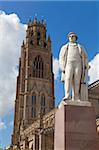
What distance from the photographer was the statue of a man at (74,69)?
10542 millimetres

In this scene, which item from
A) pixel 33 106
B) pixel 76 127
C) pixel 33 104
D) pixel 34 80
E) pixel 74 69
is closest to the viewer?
pixel 76 127

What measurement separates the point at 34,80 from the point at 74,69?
229ft

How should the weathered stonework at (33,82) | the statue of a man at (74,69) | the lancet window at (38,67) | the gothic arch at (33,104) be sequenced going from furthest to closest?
the lancet window at (38,67)
the gothic arch at (33,104)
the weathered stonework at (33,82)
the statue of a man at (74,69)

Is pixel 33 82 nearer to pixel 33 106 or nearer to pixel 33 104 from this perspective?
pixel 33 104

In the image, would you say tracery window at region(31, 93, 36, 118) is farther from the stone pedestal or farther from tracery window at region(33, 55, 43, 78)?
the stone pedestal

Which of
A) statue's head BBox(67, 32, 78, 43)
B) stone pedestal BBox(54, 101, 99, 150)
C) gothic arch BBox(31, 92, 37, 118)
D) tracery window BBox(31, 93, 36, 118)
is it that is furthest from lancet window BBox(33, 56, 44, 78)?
stone pedestal BBox(54, 101, 99, 150)

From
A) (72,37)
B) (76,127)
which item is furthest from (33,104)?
(76,127)

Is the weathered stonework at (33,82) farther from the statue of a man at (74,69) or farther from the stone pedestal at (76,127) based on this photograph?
the stone pedestal at (76,127)

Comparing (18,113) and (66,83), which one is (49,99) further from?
(66,83)

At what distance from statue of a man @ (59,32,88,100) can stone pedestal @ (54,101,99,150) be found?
516mm

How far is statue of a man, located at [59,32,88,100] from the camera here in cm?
1054

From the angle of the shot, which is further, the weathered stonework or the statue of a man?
the weathered stonework

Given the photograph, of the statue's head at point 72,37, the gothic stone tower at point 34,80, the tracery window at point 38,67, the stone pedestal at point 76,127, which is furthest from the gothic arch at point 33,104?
the stone pedestal at point 76,127

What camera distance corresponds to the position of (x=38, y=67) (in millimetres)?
83312
